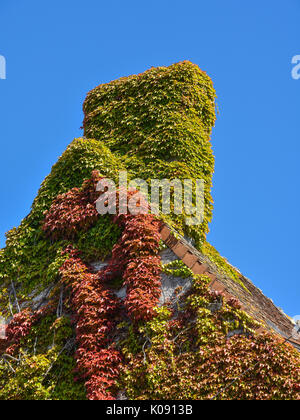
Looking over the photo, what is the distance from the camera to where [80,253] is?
425 inches

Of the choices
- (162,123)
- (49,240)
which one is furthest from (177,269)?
(162,123)

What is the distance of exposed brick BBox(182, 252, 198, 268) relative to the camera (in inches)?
363

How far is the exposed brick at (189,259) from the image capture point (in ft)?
30.3

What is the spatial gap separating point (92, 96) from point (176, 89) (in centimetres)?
345

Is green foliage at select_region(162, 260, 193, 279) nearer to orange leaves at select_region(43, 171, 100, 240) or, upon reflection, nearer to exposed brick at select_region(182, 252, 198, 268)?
exposed brick at select_region(182, 252, 198, 268)

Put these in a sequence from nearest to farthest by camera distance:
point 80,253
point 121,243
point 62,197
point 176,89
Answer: point 121,243, point 80,253, point 62,197, point 176,89

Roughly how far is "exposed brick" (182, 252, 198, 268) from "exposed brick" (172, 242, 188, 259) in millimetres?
89

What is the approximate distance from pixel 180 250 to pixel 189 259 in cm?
34

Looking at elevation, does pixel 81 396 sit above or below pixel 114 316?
below

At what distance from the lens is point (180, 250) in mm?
9562

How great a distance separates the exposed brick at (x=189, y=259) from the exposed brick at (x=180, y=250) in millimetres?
89

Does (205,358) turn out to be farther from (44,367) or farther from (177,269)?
(44,367)
